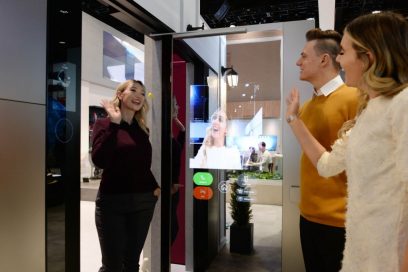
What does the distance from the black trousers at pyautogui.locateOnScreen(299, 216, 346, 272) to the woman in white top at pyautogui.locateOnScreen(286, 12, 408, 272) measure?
0.45 m

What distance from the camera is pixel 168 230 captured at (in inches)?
103

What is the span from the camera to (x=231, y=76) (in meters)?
2.42

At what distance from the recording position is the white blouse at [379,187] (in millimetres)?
867

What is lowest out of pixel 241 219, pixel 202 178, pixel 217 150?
pixel 241 219

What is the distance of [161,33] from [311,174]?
5.41 feet

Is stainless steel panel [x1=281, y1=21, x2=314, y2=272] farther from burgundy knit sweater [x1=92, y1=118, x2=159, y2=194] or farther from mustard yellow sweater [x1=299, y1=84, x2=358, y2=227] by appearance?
burgundy knit sweater [x1=92, y1=118, x2=159, y2=194]

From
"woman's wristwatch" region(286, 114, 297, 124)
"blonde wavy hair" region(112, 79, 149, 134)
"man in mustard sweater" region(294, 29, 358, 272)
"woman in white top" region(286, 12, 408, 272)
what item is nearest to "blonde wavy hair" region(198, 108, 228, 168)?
"blonde wavy hair" region(112, 79, 149, 134)

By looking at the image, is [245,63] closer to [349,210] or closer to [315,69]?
[315,69]

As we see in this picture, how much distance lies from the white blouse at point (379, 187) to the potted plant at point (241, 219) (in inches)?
56.2

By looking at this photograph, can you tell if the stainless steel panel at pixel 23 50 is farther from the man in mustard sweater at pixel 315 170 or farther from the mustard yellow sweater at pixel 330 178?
the mustard yellow sweater at pixel 330 178

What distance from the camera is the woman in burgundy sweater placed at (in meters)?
2.00

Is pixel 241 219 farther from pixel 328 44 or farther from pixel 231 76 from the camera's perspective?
pixel 328 44

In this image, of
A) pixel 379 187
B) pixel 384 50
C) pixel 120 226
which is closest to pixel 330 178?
pixel 379 187

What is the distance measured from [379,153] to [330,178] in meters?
0.59
